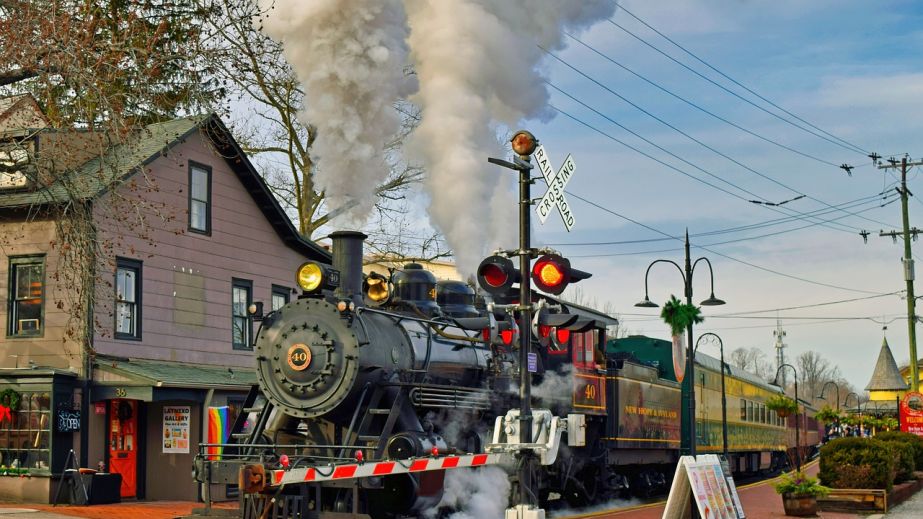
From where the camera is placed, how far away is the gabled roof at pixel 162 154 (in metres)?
18.6

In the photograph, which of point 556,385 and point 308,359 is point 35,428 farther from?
point 556,385

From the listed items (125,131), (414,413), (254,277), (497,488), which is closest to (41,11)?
(125,131)

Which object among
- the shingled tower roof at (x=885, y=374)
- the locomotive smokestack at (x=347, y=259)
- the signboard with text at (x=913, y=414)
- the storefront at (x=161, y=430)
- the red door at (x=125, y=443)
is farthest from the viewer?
the shingled tower roof at (x=885, y=374)

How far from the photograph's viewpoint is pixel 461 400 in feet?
43.1

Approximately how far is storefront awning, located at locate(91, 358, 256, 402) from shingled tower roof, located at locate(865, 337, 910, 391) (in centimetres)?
4631

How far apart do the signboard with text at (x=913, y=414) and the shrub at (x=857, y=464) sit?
1817 centimetres

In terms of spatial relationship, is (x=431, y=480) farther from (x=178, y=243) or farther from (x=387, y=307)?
(x=178, y=243)

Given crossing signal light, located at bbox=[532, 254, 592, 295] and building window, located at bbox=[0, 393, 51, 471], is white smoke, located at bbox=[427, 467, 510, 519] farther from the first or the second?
building window, located at bbox=[0, 393, 51, 471]

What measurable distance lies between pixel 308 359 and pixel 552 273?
3.13 meters

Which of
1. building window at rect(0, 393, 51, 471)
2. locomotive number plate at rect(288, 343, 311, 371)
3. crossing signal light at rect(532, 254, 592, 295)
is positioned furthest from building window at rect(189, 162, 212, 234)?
crossing signal light at rect(532, 254, 592, 295)

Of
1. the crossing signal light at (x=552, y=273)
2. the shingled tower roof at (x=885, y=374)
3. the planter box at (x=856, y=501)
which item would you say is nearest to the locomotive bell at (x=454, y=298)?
the crossing signal light at (x=552, y=273)

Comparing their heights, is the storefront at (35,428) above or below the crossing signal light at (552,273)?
below

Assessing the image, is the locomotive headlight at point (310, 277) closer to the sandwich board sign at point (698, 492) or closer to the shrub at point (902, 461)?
the sandwich board sign at point (698, 492)

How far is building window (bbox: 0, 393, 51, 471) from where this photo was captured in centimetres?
1834
